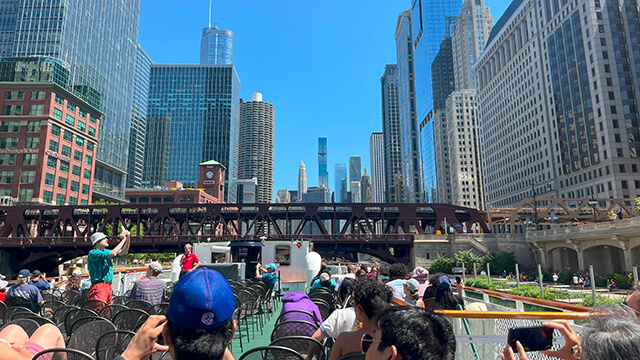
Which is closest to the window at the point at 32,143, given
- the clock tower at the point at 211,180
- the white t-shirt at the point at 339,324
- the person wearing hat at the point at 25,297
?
the clock tower at the point at 211,180

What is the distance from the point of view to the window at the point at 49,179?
6829cm

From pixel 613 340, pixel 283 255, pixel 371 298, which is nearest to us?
pixel 613 340

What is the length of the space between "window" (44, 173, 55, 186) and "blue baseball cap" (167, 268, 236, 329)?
81.9 metres

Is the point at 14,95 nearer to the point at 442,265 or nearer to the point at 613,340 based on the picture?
the point at 442,265

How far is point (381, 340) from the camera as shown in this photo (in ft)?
7.52

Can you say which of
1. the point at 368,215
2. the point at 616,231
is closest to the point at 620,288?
the point at 616,231

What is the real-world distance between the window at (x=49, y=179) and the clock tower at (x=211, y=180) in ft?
203

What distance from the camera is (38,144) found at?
68375mm

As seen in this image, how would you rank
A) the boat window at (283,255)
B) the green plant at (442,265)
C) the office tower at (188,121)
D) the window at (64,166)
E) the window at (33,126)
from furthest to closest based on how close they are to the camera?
the office tower at (188,121) < the window at (64,166) < the window at (33,126) < the green plant at (442,265) < the boat window at (283,255)

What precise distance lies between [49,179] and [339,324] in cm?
8122

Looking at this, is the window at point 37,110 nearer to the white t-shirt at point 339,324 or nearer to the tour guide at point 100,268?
the tour guide at point 100,268

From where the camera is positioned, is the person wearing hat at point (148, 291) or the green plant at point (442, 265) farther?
the green plant at point (442, 265)

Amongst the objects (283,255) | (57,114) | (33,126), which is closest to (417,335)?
(283,255)

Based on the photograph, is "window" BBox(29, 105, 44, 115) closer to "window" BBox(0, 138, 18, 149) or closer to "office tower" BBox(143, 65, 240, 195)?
"window" BBox(0, 138, 18, 149)
